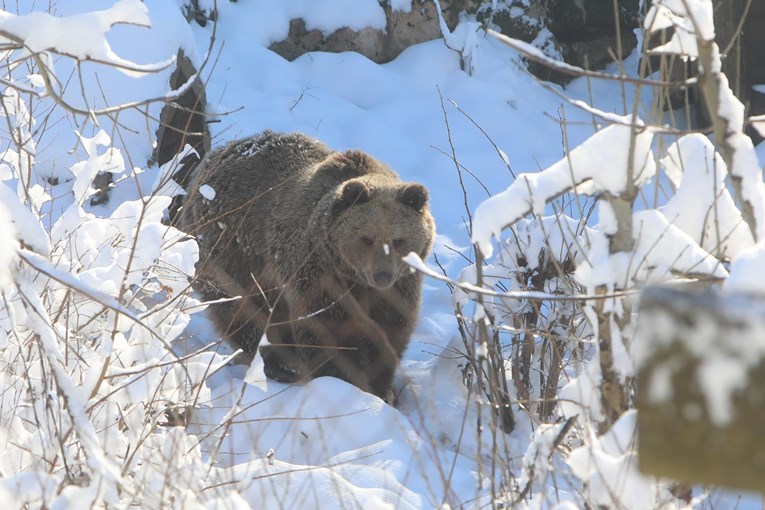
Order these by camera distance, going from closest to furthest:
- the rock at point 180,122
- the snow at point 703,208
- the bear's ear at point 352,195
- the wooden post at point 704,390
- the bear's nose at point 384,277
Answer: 1. the wooden post at point 704,390
2. the snow at point 703,208
3. the bear's nose at point 384,277
4. the bear's ear at point 352,195
5. the rock at point 180,122

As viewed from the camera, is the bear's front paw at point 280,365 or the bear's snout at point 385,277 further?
the bear's front paw at point 280,365

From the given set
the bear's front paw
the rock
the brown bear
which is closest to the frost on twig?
the brown bear

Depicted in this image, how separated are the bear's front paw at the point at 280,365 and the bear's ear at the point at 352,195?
111 cm

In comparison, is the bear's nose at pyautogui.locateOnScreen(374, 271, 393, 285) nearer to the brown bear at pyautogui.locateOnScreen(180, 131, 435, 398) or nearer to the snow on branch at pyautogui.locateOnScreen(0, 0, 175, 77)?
the brown bear at pyautogui.locateOnScreen(180, 131, 435, 398)

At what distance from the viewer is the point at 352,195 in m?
6.00

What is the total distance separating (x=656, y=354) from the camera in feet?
4.30

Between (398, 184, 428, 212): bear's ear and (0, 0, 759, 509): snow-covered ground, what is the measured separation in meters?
0.29

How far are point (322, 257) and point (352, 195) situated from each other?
478 mm

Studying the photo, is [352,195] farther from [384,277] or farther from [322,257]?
[384,277]

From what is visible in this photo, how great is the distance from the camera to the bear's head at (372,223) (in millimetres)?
5945

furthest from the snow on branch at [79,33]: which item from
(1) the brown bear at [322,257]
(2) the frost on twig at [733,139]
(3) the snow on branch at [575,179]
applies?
(1) the brown bear at [322,257]

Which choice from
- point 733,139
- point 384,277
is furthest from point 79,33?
point 384,277

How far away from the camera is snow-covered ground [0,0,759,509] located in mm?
2531

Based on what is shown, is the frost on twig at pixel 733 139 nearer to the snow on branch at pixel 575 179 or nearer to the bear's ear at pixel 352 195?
the snow on branch at pixel 575 179
